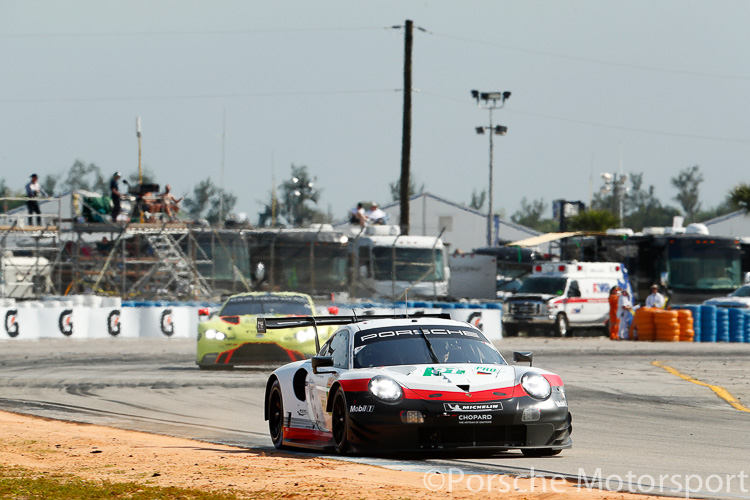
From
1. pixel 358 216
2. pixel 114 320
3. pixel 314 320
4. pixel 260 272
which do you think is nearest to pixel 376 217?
pixel 358 216

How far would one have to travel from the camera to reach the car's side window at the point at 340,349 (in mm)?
10648

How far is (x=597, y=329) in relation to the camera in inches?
1433

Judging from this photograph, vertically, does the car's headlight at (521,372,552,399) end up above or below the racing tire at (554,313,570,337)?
above

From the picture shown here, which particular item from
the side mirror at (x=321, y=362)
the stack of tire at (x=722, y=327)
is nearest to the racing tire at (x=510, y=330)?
the stack of tire at (x=722, y=327)

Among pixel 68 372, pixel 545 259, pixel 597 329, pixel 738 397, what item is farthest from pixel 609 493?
pixel 545 259

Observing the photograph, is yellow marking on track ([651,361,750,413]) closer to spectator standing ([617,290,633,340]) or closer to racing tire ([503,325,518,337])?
spectator standing ([617,290,633,340])

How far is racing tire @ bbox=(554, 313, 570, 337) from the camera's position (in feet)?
113

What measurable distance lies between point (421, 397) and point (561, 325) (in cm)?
2561

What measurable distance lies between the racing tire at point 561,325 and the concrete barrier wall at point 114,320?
3.31m

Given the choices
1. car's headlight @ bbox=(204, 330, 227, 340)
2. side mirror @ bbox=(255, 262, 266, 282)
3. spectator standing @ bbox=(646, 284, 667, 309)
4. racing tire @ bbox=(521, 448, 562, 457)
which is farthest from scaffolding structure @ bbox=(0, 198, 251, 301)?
racing tire @ bbox=(521, 448, 562, 457)

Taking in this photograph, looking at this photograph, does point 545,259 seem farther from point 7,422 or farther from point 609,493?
point 609,493

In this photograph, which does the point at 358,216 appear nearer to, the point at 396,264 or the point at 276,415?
the point at 396,264

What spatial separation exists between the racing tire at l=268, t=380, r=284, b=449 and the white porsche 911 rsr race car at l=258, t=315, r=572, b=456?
0.06 m

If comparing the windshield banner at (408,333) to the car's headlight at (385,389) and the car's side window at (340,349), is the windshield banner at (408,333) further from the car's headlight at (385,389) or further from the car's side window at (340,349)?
the car's headlight at (385,389)
